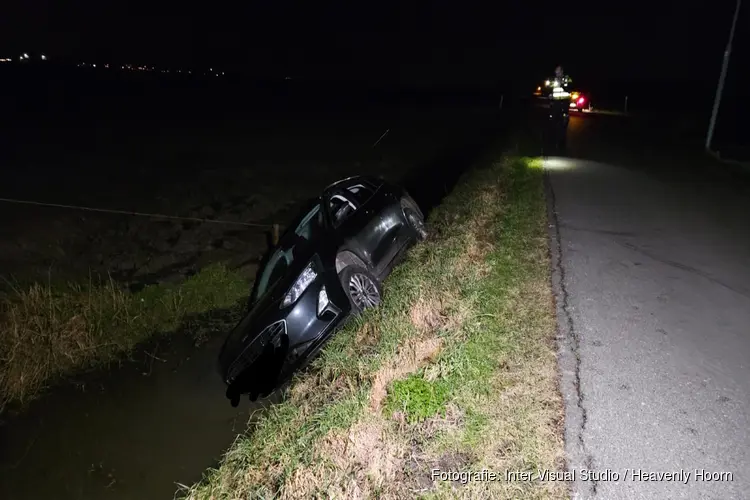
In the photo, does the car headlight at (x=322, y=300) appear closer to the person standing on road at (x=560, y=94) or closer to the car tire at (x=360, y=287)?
the car tire at (x=360, y=287)

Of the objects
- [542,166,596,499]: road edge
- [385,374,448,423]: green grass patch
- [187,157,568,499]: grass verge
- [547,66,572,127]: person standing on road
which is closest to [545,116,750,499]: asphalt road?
[542,166,596,499]: road edge

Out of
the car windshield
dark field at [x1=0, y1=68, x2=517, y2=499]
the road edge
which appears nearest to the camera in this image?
the road edge

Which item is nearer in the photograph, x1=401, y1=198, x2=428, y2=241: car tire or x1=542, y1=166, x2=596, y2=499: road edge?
x1=542, y1=166, x2=596, y2=499: road edge

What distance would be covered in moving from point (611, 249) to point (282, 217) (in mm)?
9412

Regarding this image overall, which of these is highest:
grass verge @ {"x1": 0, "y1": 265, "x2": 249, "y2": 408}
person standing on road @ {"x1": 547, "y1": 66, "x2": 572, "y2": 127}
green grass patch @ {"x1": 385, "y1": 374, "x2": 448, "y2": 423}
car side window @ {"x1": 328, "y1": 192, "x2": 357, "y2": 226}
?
person standing on road @ {"x1": 547, "y1": 66, "x2": 572, "y2": 127}

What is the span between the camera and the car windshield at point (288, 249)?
21.1 ft

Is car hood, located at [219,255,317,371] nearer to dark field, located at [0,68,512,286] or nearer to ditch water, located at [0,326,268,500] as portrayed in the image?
ditch water, located at [0,326,268,500]

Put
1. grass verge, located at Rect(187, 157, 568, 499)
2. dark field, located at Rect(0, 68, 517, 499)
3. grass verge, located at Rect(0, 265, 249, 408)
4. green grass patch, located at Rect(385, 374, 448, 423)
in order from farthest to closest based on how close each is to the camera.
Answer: grass verge, located at Rect(0, 265, 249, 408), dark field, located at Rect(0, 68, 517, 499), green grass patch, located at Rect(385, 374, 448, 423), grass verge, located at Rect(187, 157, 568, 499)

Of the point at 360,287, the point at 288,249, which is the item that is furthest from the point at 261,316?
the point at 360,287

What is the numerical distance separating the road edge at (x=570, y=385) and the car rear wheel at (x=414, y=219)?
2.35 m

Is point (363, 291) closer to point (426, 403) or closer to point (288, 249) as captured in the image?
point (288, 249)

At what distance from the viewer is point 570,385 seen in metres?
3.95

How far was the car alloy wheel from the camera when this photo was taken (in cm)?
→ 616

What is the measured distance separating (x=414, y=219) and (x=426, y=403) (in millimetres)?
4824
